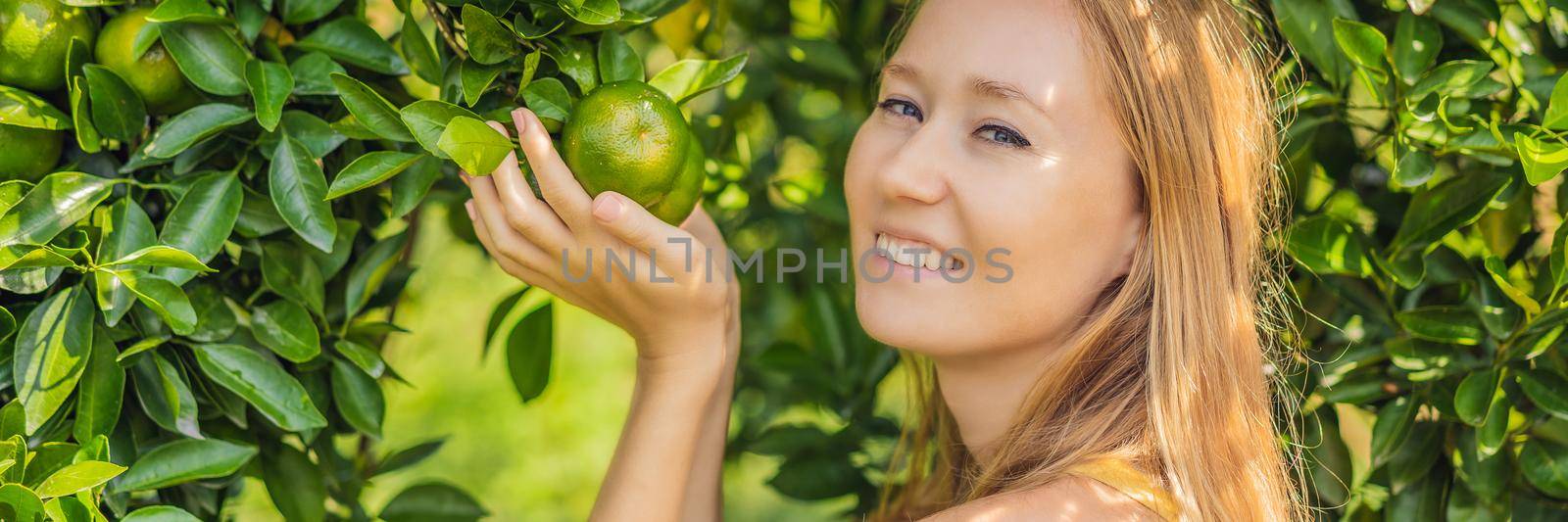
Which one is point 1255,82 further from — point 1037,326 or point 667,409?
point 667,409

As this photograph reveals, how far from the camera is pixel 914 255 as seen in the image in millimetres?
1338

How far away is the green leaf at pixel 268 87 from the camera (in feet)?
3.56

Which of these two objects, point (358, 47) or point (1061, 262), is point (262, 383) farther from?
point (1061, 262)

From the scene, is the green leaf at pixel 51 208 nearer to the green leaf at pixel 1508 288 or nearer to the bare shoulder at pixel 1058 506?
the bare shoulder at pixel 1058 506

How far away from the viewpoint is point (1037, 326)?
4.40ft

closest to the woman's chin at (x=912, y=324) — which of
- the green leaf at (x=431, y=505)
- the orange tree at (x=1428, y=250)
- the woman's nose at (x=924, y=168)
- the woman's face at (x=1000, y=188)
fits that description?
the woman's face at (x=1000, y=188)

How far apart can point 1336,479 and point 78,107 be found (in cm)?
141

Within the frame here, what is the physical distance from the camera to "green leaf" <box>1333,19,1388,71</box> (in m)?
1.25

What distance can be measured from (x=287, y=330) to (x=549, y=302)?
0.39 metres

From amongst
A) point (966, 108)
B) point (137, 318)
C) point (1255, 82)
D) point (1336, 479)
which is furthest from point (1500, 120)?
point (137, 318)

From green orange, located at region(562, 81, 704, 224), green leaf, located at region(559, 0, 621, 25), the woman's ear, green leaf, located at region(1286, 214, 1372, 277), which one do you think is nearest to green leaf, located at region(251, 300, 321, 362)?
green orange, located at region(562, 81, 704, 224)

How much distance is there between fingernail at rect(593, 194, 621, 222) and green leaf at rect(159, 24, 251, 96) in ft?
1.17

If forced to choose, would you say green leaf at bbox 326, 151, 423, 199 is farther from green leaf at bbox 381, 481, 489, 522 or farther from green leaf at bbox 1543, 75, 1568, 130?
green leaf at bbox 1543, 75, 1568, 130

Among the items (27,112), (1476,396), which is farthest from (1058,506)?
(27,112)
